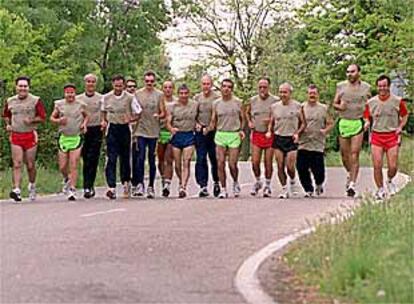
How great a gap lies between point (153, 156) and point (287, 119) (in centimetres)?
245

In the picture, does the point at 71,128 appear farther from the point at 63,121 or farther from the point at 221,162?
the point at 221,162

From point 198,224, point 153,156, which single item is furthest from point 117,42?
point 198,224

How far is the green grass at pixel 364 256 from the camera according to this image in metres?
8.16

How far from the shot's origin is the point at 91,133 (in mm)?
18969

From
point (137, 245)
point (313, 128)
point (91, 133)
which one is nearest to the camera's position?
point (137, 245)

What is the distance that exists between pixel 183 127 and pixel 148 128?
24.1 inches

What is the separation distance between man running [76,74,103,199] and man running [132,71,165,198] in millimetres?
657

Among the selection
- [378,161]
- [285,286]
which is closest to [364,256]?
[285,286]

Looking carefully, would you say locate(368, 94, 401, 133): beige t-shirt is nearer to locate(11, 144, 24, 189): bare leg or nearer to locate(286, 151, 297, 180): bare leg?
locate(286, 151, 297, 180): bare leg

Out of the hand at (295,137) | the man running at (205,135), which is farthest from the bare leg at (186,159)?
the hand at (295,137)

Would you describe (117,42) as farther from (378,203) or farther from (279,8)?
(378,203)

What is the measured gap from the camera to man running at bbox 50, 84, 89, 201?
726 inches

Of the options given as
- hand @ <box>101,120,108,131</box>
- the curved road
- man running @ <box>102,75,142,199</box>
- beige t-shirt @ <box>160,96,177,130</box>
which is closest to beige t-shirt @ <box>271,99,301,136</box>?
the curved road

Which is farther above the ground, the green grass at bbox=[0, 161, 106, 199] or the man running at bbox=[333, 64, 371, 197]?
the man running at bbox=[333, 64, 371, 197]
